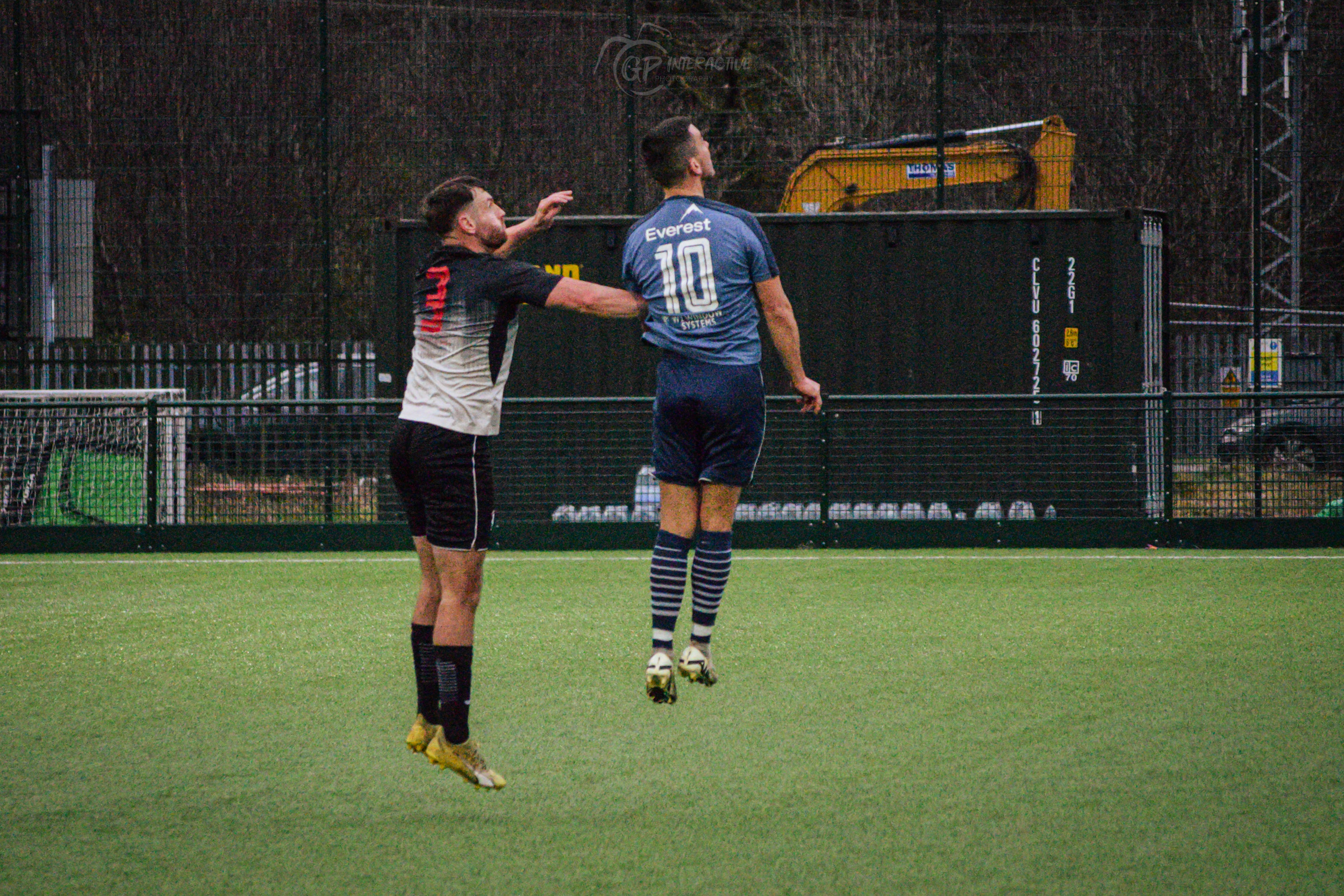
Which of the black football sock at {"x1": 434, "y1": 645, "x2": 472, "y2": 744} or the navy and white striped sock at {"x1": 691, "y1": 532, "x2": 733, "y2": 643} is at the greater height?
the navy and white striped sock at {"x1": 691, "y1": 532, "x2": 733, "y2": 643}

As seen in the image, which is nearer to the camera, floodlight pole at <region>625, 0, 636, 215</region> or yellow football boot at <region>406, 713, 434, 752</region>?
yellow football boot at <region>406, 713, 434, 752</region>

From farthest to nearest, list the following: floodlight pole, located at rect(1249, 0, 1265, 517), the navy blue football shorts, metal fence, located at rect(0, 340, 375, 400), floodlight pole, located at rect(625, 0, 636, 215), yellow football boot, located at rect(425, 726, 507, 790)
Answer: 1. metal fence, located at rect(0, 340, 375, 400)
2. floodlight pole, located at rect(625, 0, 636, 215)
3. floodlight pole, located at rect(1249, 0, 1265, 517)
4. the navy blue football shorts
5. yellow football boot, located at rect(425, 726, 507, 790)

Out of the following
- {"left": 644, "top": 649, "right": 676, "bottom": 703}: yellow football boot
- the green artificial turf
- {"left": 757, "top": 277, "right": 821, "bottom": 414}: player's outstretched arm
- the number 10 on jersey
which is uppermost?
the number 10 on jersey

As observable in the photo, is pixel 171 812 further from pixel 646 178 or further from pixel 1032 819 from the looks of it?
pixel 646 178

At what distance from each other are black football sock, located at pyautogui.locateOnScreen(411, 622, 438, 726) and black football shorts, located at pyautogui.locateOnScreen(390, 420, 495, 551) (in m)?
0.40

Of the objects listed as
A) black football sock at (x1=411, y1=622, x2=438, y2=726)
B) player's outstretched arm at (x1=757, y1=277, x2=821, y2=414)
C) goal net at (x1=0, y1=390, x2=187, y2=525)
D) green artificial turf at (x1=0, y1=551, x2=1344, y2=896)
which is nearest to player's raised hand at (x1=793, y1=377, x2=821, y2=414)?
player's outstretched arm at (x1=757, y1=277, x2=821, y2=414)

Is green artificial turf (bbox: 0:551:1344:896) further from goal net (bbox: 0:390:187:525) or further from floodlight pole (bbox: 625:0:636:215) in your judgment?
floodlight pole (bbox: 625:0:636:215)

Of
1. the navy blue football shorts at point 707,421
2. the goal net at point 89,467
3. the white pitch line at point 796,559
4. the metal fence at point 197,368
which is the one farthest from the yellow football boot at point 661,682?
the metal fence at point 197,368

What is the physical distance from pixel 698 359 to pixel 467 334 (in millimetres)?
1075

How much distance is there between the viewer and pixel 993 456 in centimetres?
1113

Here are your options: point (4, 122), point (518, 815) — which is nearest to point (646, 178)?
point (4, 122)

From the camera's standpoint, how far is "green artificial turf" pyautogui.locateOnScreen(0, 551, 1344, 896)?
3559 mm

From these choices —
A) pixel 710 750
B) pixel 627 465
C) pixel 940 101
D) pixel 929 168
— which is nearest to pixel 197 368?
pixel 627 465

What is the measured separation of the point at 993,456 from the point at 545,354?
12.9ft
